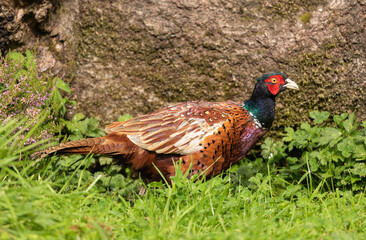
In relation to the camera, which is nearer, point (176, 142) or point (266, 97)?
point (176, 142)

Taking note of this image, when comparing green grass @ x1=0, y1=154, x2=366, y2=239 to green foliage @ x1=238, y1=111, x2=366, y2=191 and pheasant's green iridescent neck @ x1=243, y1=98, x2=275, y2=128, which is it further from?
pheasant's green iridescent neck @ x1=243, y1=98, x2=275, y2=128

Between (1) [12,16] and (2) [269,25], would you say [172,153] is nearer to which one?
(2) [269,25]

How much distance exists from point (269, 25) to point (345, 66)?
880 millimetres

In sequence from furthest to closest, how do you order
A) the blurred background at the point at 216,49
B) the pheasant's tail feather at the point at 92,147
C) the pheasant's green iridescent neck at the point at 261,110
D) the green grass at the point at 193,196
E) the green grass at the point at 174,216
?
the blurred background at the point at 216,49, the pheasant's green iridescent neck at the point at 261,110, the pheasant's tail feather at the point at 92,147, the green grass at the point at 193,196, the green grass at the point at 174,216

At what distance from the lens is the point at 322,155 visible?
4340 mm

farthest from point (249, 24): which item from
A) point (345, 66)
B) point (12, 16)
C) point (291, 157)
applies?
point (12, 16)

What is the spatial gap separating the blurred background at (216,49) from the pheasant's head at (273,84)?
0.46 m

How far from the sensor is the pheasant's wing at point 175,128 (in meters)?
3.92

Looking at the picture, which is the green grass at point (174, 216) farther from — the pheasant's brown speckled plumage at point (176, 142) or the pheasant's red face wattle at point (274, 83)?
the pheasant's red face wattle at point (274, 83)

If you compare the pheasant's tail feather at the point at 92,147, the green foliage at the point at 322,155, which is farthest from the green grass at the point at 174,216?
the green foliage at the point at 322,155

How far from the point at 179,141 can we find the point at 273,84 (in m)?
1.07

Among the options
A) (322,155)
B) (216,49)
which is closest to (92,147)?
(216,49)

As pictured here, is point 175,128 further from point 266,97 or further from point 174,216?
point 174,216

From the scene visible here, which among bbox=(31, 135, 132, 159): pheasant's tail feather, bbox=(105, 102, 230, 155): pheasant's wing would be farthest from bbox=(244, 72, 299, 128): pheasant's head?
bbox=(31, 135, 132, 159): pheasant's tail feather
